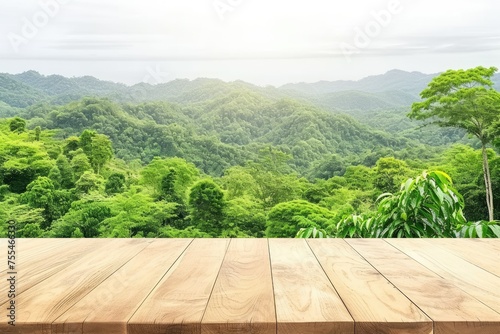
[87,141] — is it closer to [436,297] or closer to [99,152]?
[99,152]

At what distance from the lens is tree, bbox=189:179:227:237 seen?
12.3m

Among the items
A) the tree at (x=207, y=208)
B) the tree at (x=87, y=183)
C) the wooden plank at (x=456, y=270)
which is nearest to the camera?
the wooden plank at (x=456, y=270)

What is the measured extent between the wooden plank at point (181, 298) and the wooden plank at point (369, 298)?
0.77ft

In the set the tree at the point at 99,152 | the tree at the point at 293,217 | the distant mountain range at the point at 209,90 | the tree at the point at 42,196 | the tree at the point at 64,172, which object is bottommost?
the tree at the point at 293,217

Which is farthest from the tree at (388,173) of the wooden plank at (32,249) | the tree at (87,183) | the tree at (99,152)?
the wooden plank at (32,249)

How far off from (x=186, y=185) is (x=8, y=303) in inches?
497

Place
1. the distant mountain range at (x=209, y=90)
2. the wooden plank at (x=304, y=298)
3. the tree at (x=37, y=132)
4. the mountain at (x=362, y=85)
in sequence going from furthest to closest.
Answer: the mountain at (x=362, y=85) → the distant mountain range at (x=209, y=90) → the tree at (x=37, y=132) → the wooden plank at (x=304, y=298)

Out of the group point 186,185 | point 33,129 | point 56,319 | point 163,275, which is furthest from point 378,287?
point 33,129

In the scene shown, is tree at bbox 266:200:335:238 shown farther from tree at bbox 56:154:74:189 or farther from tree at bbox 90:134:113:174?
tree at bbox 56:154:74:189

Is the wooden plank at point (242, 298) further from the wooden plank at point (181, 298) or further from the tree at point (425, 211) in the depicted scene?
the tree at point (425, 211)

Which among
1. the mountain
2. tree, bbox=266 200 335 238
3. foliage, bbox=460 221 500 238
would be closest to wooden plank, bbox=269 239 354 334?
foliage, bbox=460 221 500 238

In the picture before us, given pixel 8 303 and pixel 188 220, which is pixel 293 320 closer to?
pixel 8 303

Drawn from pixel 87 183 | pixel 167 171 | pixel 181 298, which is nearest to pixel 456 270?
pixel 181 298

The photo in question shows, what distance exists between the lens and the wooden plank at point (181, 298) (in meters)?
0.73
